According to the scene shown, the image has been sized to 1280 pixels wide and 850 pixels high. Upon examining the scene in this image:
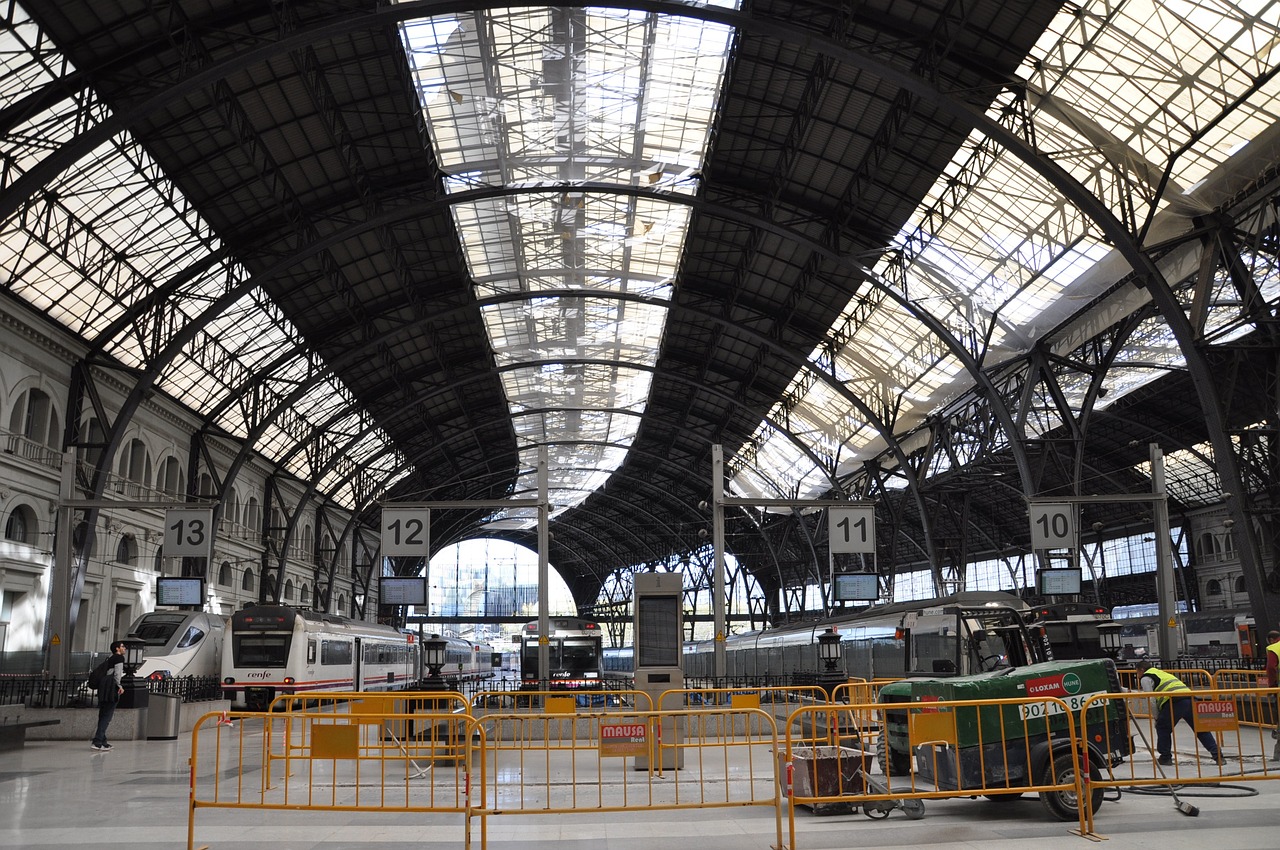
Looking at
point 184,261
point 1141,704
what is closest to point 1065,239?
point 1141,704

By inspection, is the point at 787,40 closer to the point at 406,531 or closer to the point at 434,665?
the point at 434,665

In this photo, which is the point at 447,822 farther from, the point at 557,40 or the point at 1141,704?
the point at 557,40

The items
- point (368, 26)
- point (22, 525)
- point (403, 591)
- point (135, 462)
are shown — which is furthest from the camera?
point (135, 462)

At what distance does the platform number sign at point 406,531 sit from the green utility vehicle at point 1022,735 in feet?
66.5

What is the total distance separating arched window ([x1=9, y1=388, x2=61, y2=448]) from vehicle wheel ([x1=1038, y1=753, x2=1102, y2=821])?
114 feet

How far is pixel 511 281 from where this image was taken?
4469 centimetres

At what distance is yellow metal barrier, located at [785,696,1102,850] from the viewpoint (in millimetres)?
11758

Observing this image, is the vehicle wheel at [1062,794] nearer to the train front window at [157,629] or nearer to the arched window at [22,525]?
the train front window at [157,629]

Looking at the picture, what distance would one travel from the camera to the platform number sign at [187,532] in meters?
30.4

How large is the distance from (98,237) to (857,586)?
30.3 meters

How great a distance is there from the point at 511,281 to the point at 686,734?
28312 mm

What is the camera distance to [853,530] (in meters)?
32.1

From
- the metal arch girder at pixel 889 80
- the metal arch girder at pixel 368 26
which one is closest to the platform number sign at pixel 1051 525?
the metal arch girder at pixel 889 80

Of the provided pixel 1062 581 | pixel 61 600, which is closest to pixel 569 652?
pixel 1062 581
